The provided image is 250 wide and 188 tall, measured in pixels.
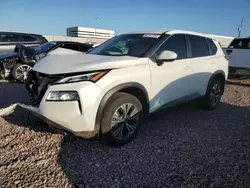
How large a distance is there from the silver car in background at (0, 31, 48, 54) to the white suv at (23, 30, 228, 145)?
301 inches

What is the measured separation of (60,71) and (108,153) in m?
1.25

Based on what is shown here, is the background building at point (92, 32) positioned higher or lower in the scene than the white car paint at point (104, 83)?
higher

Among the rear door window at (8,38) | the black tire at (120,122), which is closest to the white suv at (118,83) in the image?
the black tire at (120,122)

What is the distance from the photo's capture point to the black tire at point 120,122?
A: 10.2ft

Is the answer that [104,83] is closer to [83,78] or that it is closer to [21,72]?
[83,78]

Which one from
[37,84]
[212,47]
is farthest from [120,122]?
[212,47]

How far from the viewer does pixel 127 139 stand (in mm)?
3434

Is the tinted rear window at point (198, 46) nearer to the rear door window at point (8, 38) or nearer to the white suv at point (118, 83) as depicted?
the white suv at point (118, 83)

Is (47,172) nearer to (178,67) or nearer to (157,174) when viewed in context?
(157,174)

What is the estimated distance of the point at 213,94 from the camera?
205 inches

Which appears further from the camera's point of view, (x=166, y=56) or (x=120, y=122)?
(x=166, y=56)

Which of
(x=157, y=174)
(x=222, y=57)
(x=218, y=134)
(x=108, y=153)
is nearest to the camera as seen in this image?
(x=157, y=174)

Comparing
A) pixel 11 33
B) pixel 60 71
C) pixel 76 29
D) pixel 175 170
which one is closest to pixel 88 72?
pixel 60 71

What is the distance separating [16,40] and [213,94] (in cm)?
991
